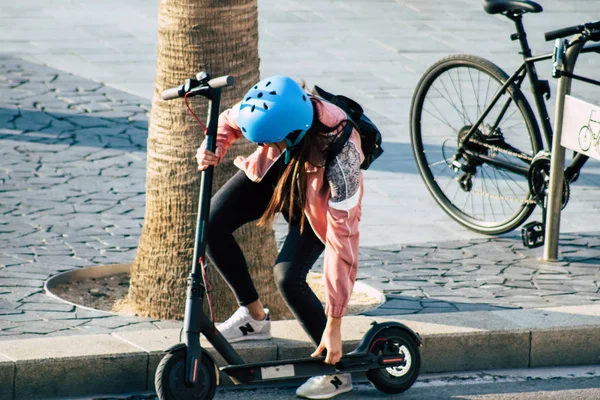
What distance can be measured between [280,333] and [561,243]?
256cm

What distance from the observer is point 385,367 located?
4.93m

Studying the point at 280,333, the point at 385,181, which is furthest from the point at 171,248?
the point at 385,181

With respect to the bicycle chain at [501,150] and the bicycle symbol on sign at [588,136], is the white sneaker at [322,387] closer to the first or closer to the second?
the bicycle symbol on sign at [588,136]

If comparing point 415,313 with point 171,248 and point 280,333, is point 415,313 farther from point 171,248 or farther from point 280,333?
point 171,248

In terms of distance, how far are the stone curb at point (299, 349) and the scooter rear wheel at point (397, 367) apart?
1.01ft

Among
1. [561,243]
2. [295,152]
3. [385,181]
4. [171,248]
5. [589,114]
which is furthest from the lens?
[385,181]

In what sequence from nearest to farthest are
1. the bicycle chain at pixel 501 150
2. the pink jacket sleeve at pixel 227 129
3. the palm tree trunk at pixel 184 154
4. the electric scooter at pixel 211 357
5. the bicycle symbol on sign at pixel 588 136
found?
the electric scooter at pixel 211 357 < the pink jacket sleeve at pixel 227 129 < the palm tree trunk at pixel 184 154 < the bicycle symbol on sign at pixel 588 136 < the bicycle chain at pixel 501 150

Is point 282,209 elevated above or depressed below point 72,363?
above

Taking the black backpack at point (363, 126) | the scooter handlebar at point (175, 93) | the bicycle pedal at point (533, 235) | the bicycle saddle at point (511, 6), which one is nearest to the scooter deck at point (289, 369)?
the black backpack at point (363, 126)

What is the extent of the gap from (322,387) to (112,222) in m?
2.73

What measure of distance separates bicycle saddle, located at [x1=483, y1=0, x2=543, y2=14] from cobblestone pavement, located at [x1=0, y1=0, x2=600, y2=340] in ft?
4.75

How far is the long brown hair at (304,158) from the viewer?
4.54 m

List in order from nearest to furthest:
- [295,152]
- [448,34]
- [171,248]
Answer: [295,152] < [171,248] < [448,34]

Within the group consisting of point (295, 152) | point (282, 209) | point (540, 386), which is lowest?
point (540, 386)
